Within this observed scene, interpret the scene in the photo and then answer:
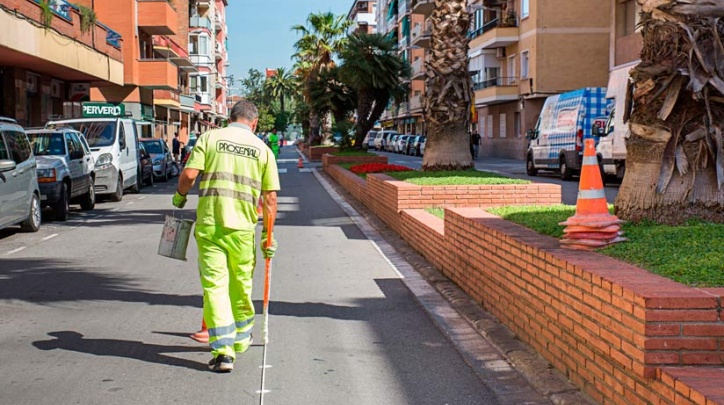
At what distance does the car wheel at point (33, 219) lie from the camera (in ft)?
50.4

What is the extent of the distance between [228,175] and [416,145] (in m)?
52.9

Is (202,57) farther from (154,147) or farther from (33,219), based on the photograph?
(33,219)

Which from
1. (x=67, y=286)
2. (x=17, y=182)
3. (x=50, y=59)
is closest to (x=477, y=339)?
(x=67, y=286)

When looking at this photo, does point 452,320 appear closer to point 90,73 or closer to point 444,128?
point 444,128

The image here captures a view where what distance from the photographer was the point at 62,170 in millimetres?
17609

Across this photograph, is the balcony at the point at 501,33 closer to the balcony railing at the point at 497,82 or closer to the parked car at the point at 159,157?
the balcony railing at the point at 497,82

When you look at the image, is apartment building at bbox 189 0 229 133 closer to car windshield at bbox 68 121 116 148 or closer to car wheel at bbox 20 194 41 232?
car windshield at bbox 68 121 116 148

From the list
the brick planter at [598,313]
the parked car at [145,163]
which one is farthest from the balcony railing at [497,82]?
the brick planter at [598,313]

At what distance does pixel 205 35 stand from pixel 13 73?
56212 mm

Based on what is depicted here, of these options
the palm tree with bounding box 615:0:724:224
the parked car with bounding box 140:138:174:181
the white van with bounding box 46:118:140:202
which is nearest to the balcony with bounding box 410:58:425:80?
the parked car with bounding box 140:138:174:181

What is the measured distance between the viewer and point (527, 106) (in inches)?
1937

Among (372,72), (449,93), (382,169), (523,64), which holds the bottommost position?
(382,169)

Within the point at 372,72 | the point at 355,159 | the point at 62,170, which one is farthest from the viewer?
the point at 372,72

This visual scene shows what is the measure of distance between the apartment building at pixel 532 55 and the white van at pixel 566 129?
51.4ft
